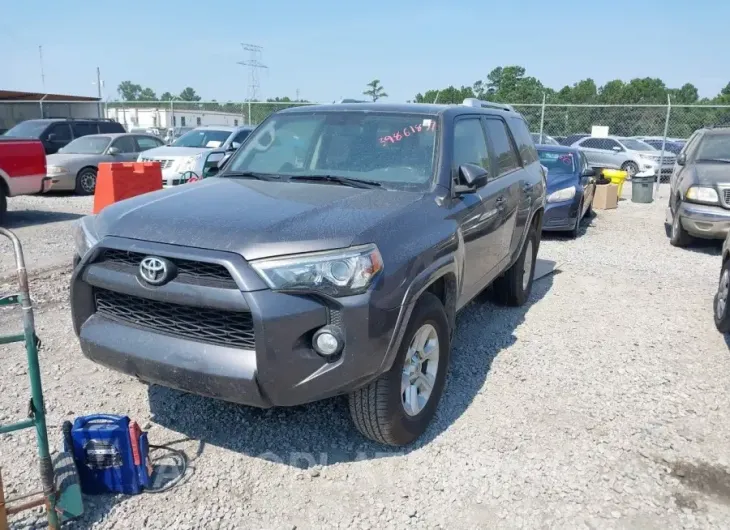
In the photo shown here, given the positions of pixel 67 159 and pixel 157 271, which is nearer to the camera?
pixel 157 271

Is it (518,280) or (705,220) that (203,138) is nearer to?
(518,280)

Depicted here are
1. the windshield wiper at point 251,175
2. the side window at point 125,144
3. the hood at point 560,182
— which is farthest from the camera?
the side window at point 125,144

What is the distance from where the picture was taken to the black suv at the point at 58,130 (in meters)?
15.9

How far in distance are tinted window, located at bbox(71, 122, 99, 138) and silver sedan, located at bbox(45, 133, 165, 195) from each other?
172cm

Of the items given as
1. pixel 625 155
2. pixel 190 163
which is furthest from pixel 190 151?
pixel 625 155

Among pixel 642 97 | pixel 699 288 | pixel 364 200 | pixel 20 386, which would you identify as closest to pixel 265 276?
pixel 364 200

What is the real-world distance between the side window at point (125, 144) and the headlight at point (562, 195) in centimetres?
1027

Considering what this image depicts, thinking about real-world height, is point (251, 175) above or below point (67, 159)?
above

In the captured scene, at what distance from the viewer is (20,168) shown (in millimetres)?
9719

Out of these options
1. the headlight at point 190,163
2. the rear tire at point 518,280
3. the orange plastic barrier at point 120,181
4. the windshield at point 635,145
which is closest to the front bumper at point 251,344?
the rear tire at point 518,280

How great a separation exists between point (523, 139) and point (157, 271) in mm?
4342

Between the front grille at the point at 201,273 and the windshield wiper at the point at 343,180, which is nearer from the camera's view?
the front grille at the point at 201,273

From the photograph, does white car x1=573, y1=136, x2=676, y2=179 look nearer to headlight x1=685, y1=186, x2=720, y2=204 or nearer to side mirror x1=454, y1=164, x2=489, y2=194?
headlight x1=685, y1=186, x2=720, y2=204

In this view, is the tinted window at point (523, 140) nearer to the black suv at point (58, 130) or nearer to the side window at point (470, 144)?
the side window at point (470, 144)
